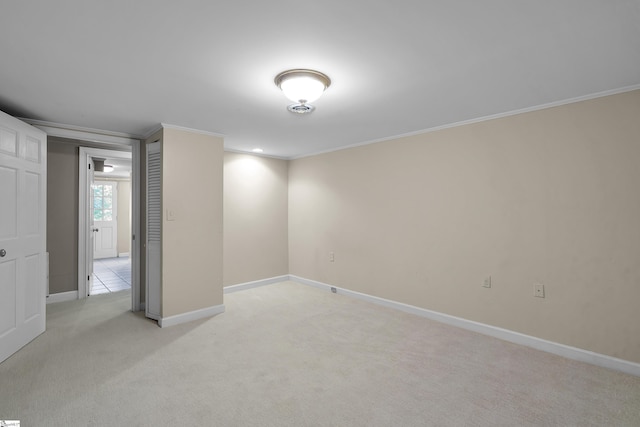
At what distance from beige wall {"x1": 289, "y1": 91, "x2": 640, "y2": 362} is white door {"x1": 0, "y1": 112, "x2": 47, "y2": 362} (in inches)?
145

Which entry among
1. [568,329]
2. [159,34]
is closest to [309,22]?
[159,34]

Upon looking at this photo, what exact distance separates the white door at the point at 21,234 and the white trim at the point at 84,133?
31 centimetres

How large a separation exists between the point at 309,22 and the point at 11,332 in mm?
3572

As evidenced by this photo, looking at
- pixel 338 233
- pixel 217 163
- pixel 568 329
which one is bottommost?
pixel 568 329

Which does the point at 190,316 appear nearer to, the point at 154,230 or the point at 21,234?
the point at 154,230

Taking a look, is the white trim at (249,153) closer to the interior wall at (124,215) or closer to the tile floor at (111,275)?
the tile floor at (111,275)

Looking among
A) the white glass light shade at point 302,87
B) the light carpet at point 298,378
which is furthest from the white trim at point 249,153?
the white glass light shade at point 302,87

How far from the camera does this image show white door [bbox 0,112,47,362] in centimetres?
268

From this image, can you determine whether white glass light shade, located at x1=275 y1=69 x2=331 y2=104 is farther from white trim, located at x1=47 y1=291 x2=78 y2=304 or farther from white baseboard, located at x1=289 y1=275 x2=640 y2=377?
white trim, located at x1=47 y1=291 x2=78 y2=304

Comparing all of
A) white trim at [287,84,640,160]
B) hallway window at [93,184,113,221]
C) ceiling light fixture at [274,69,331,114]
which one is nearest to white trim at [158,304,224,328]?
ceiling light fixture at [274,69,331,114]

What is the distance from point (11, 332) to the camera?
2.76m

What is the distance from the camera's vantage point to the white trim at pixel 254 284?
4.88 m

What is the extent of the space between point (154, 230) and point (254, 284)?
6.43 feet

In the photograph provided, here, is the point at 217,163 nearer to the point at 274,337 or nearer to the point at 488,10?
the point at 274,337
